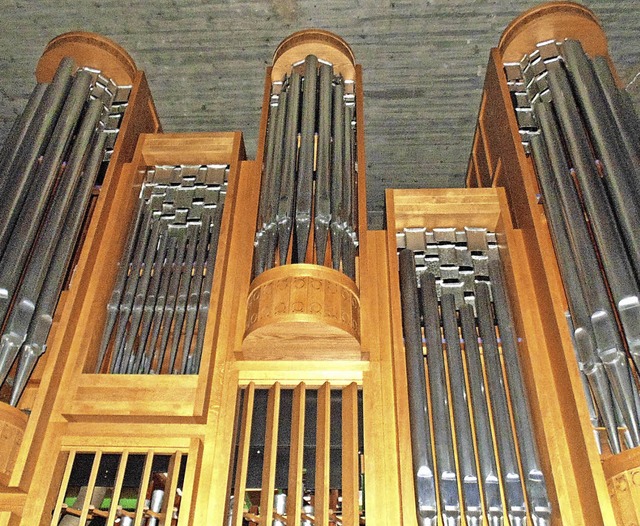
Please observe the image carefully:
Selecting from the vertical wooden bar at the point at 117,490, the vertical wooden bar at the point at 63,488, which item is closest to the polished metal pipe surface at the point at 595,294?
the vertical wooden bar at the point at 117,490

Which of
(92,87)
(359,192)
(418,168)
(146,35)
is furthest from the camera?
(418,168)

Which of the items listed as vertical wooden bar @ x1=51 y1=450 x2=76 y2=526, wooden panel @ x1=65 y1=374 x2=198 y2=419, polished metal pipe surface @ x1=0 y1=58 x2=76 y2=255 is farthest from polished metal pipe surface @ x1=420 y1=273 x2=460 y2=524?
polished metal pipe surface @ x1=0 y1=58 x2=76 y2=255

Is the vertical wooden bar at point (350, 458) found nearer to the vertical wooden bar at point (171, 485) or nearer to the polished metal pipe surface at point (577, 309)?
the vertical wooden bar at point (171, 485)

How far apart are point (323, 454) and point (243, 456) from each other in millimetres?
372

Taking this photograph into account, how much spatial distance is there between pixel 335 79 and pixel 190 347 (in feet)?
8.30

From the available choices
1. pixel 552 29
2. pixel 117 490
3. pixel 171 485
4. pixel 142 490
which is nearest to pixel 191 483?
pixel 171 485

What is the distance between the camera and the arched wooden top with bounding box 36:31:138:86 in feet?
17.0

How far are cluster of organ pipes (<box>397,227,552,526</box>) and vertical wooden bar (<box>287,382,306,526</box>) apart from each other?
20.8 inches

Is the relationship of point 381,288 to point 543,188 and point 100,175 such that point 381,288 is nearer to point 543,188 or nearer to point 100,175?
point 543,188

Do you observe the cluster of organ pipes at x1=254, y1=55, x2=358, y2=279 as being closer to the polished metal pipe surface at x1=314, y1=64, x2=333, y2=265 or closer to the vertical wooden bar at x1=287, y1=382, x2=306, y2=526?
the polished metal pipe surface at x1=314, y1=64, x2=333, y2=265

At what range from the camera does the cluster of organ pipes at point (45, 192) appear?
11.9ft

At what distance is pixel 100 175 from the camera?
473 centimetres

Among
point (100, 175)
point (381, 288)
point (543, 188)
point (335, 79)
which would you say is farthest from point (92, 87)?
point (543, 188)

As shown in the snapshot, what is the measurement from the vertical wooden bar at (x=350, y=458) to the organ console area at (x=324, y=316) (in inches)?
0.5
